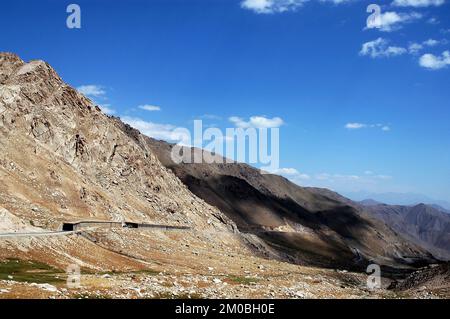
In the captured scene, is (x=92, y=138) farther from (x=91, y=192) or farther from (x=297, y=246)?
(x=297, y=246)

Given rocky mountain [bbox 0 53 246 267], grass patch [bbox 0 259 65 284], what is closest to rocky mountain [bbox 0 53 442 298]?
grass patch [bbox 0 259 65 284]

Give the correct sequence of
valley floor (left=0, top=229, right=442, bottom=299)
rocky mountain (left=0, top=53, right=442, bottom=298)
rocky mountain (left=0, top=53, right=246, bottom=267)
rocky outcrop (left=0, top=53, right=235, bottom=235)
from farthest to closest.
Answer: rocky outcrop (left=0, top=53, right=235, bottom=235) → rocky mountain (left=0, top=53, right=246, bottom=267) → rocky mountain (left=0, top=53, right=442, bottom=298) → valley floor (left=0, top=229, right=442, bottom=299)

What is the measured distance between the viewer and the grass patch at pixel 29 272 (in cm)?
3429

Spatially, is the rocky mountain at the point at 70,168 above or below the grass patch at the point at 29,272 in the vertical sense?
above

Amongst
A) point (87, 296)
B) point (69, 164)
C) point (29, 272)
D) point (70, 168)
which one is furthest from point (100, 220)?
point (87, 296)

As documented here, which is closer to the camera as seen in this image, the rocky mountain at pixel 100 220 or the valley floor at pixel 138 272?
the valley floor at pixel 138 272

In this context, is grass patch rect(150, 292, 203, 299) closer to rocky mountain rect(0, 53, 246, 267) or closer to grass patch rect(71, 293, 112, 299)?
grass patch rect(71, 293, 112, 299)

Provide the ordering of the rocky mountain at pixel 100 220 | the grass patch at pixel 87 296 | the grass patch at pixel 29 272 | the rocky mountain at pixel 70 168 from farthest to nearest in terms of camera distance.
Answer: the rocky mountain at pixel 70 168, the rocky mountain at pixel 100 220, the grass patch at pixel 29 272, the grass patch at pixel 87 296

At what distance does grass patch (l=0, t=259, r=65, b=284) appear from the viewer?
3429 centimetres

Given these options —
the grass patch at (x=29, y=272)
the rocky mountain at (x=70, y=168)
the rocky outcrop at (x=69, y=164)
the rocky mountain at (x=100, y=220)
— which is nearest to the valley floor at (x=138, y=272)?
the grass patch at (x=29, y=272)

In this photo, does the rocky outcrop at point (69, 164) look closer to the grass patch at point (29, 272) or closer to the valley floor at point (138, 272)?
the valley floor at point (138, 272)

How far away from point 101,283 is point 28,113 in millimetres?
70904
